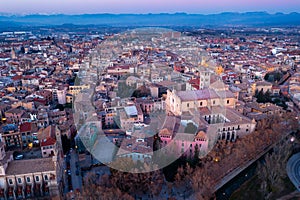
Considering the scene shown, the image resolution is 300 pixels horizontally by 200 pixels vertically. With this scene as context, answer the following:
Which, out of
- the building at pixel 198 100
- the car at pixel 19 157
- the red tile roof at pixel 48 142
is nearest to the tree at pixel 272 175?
the building at pixel 198 100

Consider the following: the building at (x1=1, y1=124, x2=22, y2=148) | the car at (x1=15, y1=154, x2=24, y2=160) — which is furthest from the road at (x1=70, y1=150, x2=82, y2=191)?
the building at (x1=1, y1=124, x2=22, y2=148)

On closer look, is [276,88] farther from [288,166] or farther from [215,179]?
[215,179]

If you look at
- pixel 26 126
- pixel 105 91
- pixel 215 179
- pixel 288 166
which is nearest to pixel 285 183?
pixel 288 166

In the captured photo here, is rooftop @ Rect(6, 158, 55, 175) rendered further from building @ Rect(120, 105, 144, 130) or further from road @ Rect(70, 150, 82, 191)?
building @ Rect(120, 105, 144, 130)

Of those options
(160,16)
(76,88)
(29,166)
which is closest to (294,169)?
(29,166)

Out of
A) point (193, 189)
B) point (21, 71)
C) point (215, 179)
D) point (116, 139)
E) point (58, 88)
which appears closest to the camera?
point (193, 189)

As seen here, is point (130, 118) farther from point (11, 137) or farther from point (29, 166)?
point (11, 137)

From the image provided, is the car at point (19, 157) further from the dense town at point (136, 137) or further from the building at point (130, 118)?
the building at point (130, 118)

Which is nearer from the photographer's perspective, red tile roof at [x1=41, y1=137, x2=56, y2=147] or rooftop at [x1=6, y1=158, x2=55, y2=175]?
rooftop at [x1=6, y1=158, x2=55, y2=175]

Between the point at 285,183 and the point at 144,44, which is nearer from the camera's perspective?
the point at 285,183
